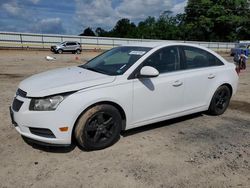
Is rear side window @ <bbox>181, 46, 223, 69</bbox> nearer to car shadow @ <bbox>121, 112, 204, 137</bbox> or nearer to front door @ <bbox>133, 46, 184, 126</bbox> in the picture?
front door @ <bbox>133, 46, 184, 126</bbox>

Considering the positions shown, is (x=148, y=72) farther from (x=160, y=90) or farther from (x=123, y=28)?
(x=123, y=28)

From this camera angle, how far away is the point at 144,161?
12.3ft

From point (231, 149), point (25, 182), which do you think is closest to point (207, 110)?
point (231, 149)

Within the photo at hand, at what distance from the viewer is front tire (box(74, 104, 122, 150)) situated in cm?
382

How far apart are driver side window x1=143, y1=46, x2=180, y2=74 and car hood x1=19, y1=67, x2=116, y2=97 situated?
85 cm

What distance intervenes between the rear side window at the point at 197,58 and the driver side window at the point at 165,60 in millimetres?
207

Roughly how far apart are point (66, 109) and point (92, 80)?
609 millimetres

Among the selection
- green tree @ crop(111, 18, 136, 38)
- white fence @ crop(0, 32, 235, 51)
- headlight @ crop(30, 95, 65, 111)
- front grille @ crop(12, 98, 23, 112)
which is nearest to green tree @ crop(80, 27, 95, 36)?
green tree @ crop(111, 18, 136, 38)

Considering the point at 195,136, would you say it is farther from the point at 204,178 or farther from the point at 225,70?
the point at 225,70

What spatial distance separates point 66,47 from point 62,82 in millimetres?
32572

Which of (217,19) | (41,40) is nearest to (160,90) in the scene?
(41,40)

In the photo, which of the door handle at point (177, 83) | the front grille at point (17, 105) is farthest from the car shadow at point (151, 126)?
the front grille at point (17, 105)

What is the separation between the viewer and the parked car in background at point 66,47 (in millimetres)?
34500

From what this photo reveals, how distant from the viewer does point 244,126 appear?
5.29m
